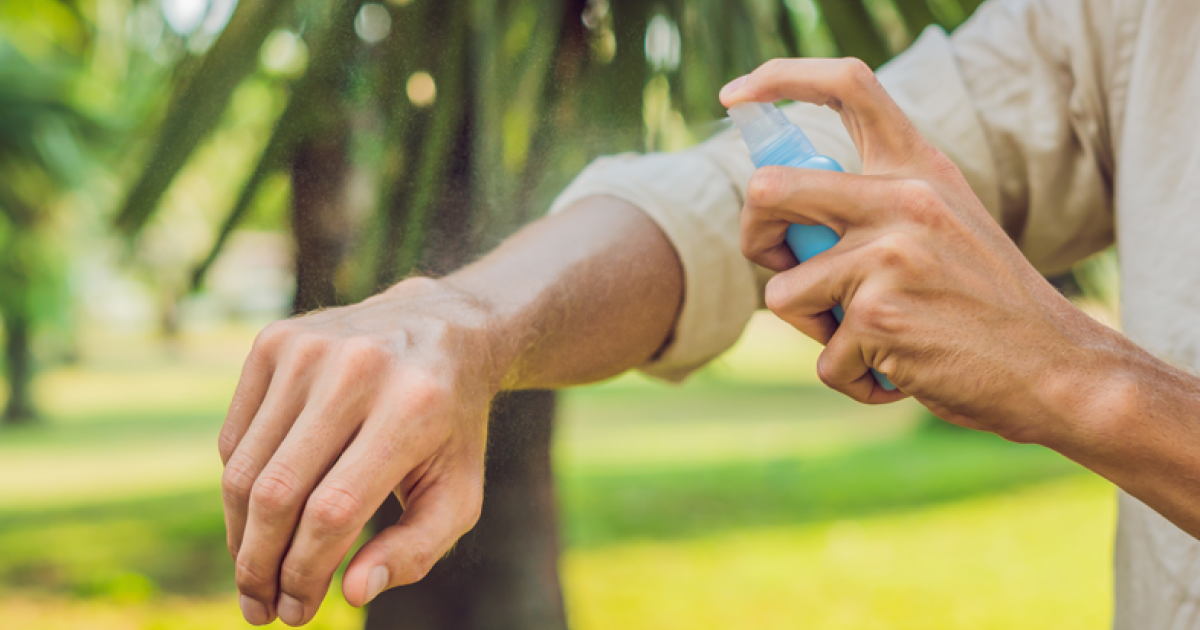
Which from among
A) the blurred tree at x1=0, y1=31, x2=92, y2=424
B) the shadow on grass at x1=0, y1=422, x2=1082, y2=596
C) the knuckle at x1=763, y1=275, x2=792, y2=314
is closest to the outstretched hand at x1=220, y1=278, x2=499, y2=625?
the knuckle at x1=763, y1=275, x2=792, y2=314

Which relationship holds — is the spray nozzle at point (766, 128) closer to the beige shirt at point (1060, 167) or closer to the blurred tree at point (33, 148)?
the beige shirt at point (1060, 167)

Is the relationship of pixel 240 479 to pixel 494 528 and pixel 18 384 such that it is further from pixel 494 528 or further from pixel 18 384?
pixel 18 384

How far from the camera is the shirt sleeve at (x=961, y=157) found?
42cm

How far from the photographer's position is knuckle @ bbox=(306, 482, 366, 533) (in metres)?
0.25

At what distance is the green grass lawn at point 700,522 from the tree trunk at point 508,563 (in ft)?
0.38

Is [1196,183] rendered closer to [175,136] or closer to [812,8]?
[812,8]

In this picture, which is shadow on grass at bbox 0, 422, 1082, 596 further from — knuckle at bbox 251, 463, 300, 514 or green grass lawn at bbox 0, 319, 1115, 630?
knuckle at bbox 251, 463, 300, 514

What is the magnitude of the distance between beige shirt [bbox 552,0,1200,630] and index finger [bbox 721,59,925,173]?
0.11 metres

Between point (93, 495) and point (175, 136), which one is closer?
point (175, 136)

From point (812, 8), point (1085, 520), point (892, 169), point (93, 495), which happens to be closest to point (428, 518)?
point (892, 169)

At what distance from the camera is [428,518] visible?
0.90 ft

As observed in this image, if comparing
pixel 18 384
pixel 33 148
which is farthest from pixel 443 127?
pixel 18 384

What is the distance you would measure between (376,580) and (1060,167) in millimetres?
449

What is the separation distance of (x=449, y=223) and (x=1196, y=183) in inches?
16.4
